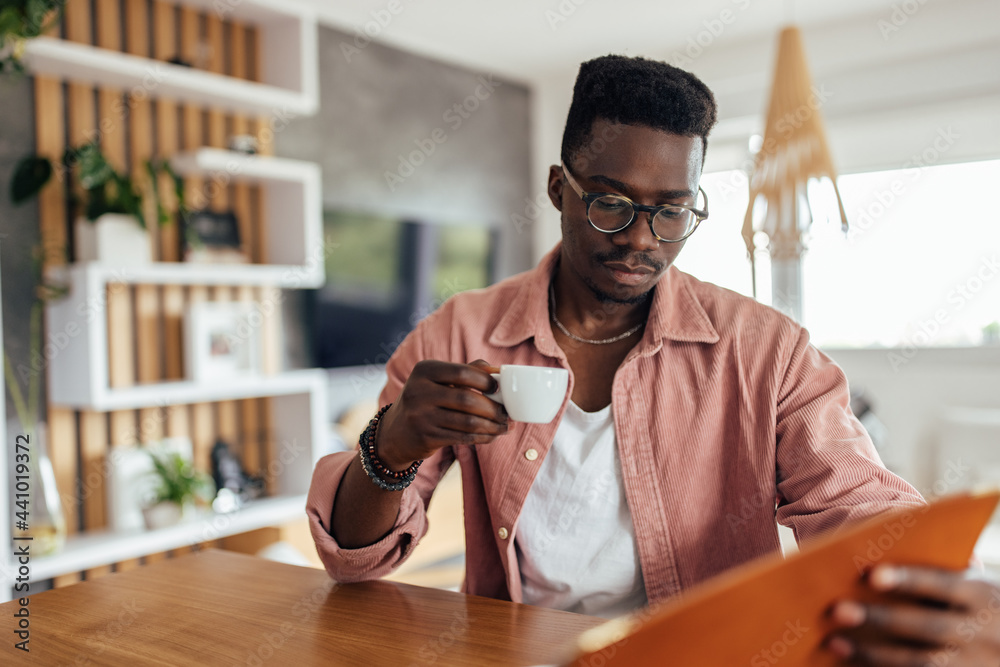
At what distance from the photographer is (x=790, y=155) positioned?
2596mm

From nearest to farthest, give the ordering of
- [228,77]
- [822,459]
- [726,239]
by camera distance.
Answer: [822,459] < [228,77] < [726,239]

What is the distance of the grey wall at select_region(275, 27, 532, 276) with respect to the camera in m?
3.90

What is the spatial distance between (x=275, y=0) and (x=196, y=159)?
2.76 ft

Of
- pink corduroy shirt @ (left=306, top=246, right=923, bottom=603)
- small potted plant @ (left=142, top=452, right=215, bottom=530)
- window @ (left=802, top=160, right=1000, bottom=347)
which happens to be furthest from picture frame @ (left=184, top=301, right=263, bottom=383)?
window @ (left=802, top=160, right=1000, bottom=347)

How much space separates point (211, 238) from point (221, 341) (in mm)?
409

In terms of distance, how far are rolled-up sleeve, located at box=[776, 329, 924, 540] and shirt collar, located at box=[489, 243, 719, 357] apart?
0.14m

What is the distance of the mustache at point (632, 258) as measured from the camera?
112 centimetres

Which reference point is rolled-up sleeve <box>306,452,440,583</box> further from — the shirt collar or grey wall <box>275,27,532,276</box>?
grey wall <box>275,27,532,276</box>

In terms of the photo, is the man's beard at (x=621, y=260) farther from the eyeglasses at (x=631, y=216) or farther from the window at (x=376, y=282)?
the window at (x=376, y=282)

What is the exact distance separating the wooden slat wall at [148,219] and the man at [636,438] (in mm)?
2071

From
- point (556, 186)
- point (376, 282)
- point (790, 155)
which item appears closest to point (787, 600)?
point (556, 186)

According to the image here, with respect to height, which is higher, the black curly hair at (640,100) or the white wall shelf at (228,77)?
the white wall shelf at (228,77)

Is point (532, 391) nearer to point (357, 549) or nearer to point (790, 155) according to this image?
point (357, 549)

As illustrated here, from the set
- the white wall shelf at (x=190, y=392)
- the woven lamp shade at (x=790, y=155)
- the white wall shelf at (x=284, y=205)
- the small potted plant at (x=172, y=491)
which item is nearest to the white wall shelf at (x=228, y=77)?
the white wall shelf at (x=284, y=205)
